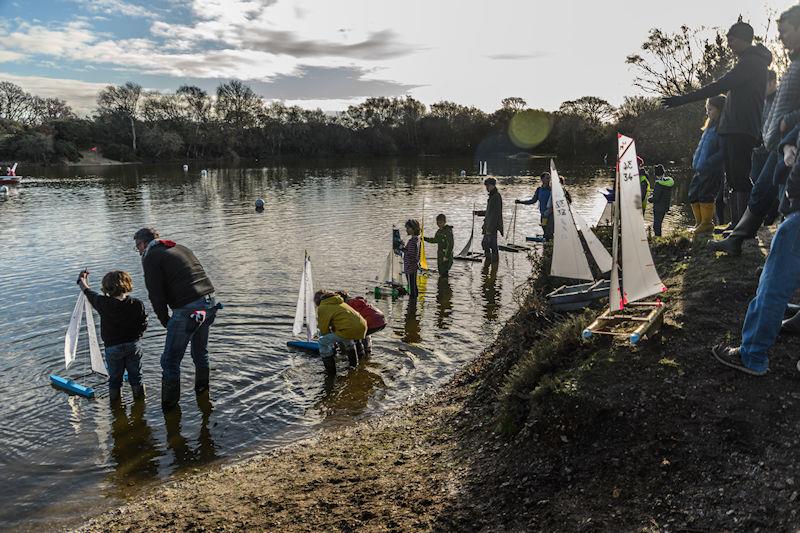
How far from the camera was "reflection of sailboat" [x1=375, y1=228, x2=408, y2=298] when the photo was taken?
42.6 ft

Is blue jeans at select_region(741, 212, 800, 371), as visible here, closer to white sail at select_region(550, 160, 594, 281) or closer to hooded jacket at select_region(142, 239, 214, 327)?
A: white sail at select_region(550, 160, 594, 281)

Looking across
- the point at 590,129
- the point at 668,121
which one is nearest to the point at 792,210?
the point at 668,121

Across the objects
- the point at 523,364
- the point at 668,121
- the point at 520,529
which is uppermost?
the point at 668,121

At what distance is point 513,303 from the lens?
12.4 metres

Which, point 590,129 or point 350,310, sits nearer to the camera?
point 350,310

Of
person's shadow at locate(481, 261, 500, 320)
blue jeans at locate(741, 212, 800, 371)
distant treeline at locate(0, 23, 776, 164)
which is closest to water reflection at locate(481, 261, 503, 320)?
person's shadow at locate(481, 261, 500, 320)

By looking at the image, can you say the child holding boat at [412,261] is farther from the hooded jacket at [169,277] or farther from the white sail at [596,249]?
the hooded jacket at [169,277]

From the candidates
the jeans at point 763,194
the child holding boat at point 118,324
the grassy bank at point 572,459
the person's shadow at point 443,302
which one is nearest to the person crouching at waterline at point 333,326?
the grassy bank at point 572,459

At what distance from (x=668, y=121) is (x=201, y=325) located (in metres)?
44.8

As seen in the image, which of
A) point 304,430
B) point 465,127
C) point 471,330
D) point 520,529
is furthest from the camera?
point 465,127

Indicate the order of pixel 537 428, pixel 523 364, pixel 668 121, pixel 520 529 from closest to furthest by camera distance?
pixel 520 529
pixel 537 428
pixel 523 364
pixel 668 121

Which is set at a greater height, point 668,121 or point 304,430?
point 668,121

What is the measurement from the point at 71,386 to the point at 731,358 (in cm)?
842

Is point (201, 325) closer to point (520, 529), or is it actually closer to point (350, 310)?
point (350, 310)
